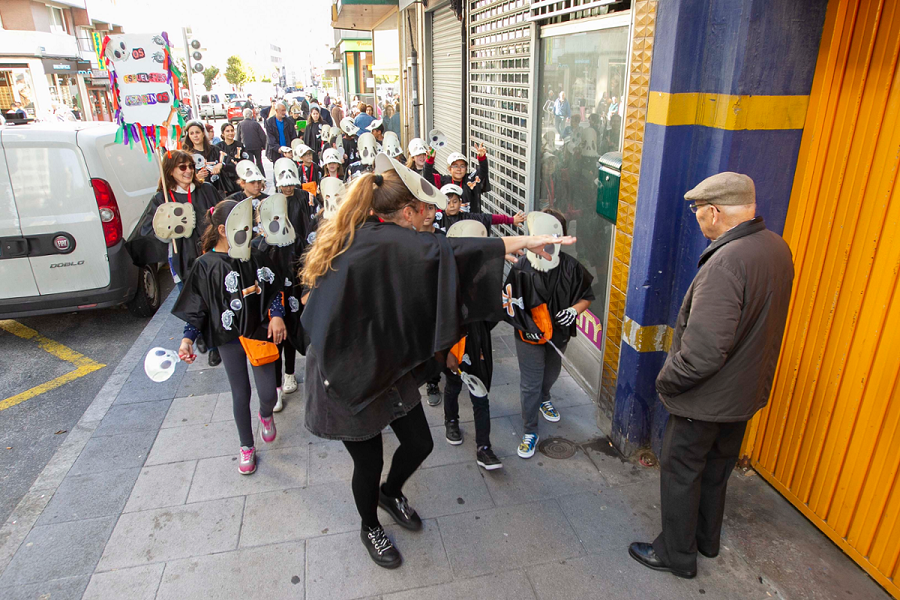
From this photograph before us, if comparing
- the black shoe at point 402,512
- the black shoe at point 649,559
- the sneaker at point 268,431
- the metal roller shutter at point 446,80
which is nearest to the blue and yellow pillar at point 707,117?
the black shoe at point 649,559

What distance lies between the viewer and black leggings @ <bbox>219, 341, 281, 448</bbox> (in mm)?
3609

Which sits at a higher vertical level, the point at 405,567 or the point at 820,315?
the point at 820,315

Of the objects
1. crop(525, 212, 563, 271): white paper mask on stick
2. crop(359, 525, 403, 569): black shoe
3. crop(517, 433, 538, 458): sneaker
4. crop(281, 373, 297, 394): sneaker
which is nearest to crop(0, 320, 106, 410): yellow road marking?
crop(281, 373, 297, 394): sneaker

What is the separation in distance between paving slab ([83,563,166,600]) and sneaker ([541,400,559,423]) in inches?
101

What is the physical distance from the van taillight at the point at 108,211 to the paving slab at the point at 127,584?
3.94 metres

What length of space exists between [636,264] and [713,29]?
4.11 ft

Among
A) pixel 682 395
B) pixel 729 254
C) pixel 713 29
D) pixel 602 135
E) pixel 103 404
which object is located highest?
pixel 713 29

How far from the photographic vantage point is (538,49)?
5.30 meters

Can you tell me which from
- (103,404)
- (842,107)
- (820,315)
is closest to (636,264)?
(820,315)

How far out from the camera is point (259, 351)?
3.64 m

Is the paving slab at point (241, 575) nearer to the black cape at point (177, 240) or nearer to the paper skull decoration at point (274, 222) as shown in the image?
the paper skull decoration at point (274, 222)

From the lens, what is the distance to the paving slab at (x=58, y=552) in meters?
2.95

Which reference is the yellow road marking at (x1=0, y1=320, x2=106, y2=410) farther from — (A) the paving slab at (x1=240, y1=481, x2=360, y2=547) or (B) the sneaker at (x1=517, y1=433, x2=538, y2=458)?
(B) the sneaker at (x1=517, y1=433, x2=538, y2=458)

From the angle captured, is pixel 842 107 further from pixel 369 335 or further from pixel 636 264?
pixel 369 335
